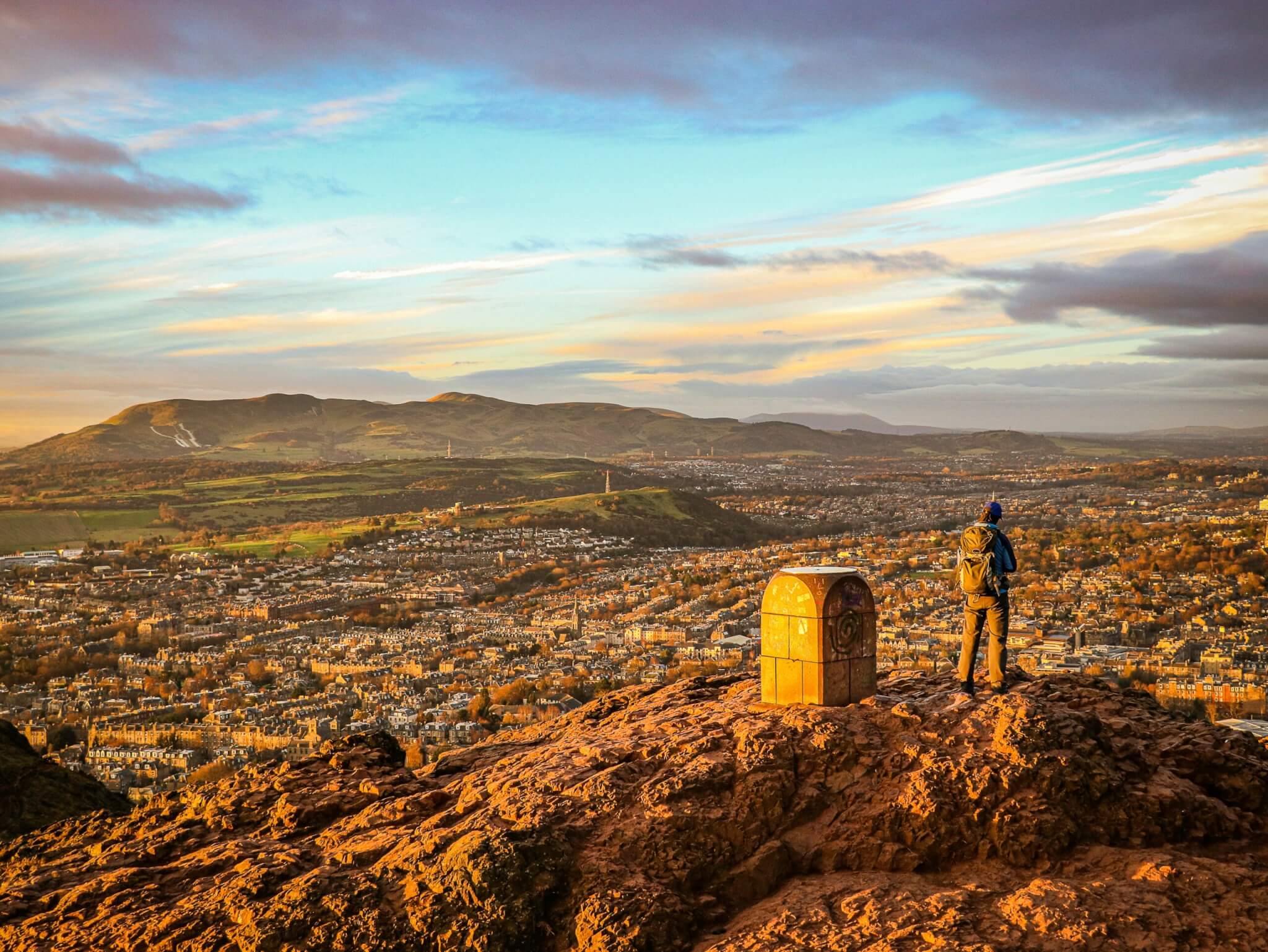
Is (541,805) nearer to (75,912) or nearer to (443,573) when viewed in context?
(75,912)

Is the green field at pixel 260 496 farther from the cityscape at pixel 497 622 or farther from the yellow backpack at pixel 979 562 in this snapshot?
the yellow backpack at pixel 979 562

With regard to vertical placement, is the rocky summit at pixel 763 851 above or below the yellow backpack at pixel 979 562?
below

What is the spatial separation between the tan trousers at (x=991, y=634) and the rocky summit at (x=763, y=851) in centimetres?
36

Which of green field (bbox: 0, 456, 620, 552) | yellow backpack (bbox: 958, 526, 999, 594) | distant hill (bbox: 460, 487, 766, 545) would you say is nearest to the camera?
yellow backpack (bbox: 958, 526, 999, 594)

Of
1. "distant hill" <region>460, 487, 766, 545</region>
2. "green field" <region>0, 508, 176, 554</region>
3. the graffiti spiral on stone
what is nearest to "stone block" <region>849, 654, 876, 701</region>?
the graffiti spiral on stone

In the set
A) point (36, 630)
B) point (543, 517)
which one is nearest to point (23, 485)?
point (543, 517)

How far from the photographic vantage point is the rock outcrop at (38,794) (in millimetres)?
18047

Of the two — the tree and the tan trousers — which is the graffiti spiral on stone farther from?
the tree

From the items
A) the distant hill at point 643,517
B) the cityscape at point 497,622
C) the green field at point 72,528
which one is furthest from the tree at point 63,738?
the green field at point 72,528

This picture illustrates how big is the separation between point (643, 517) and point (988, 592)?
348 feet

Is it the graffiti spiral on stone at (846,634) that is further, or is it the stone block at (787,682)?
the stone block at (787,682)

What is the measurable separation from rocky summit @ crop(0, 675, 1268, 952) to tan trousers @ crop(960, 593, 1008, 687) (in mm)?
A: 357

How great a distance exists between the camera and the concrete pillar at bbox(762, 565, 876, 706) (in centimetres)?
1176

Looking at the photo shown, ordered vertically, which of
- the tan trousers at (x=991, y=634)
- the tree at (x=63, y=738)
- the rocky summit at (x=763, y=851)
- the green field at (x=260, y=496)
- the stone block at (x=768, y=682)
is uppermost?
the tan trousers at (x=991, y=634)
